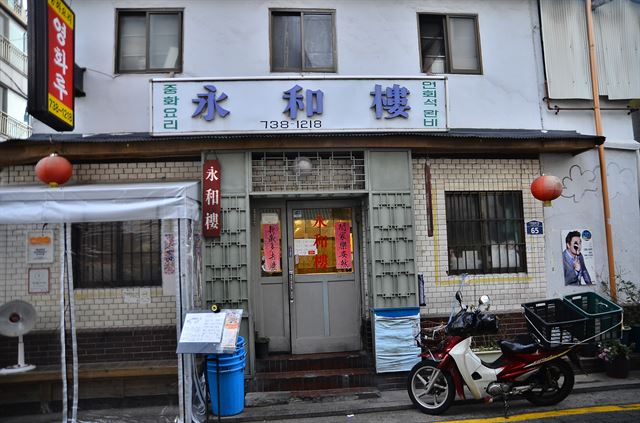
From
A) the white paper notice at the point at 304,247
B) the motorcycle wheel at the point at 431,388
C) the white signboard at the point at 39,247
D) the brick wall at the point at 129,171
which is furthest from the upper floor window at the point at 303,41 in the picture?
the motorcycle wheel at the point at 431,388

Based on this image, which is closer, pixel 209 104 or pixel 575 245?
pixel 209 104

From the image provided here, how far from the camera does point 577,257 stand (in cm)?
845

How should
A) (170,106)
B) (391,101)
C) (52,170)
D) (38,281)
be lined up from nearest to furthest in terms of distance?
(52,170)
(38,281)
(170,106)
(391,101)

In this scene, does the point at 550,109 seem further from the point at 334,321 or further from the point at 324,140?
the point at 334,321

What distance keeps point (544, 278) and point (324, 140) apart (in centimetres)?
478

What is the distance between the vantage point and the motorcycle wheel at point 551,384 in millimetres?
6140

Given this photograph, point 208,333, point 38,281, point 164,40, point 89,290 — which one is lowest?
point 208,333

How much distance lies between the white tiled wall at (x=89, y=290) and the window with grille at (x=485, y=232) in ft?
15.4

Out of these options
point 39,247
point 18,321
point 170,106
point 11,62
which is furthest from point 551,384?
point 11,62

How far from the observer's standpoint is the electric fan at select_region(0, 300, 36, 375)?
6.55 meters

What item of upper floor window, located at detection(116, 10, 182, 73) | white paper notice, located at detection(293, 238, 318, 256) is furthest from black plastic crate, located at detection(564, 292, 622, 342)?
upper floor window, located at detection(116, 10, 182, 73)

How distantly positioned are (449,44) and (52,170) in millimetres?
7087

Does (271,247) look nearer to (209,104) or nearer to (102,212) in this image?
(209,104)

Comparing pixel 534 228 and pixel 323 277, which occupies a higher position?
pixel 534 228
